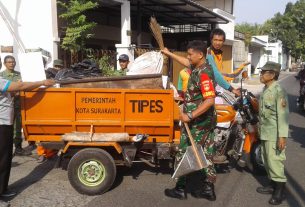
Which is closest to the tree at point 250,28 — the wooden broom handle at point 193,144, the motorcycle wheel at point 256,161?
the motorcycle wheel at point 256,161

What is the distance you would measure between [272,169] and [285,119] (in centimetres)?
64

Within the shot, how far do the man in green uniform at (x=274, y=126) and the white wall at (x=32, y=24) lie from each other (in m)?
5.66

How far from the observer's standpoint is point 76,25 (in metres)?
8.73

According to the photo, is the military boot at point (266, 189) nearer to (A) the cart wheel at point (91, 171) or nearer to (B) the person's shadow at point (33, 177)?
(A) the cart wheel at point (91, 171)

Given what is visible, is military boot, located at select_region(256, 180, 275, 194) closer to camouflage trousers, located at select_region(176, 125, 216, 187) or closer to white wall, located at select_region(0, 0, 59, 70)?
camouflage trousers, located at select_region(176, 125, 216, 187)

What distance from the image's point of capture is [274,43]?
5575 centimetres

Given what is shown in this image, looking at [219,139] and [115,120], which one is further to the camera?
[219,139]

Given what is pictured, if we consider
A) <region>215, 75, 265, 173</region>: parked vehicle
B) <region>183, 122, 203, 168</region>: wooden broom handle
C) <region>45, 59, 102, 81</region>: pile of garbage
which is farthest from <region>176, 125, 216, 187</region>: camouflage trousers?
<region>45, 59, 102, 81</region>: pile of garbage

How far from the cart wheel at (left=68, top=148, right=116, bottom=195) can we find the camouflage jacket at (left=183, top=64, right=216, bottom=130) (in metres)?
1.21

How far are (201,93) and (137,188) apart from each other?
1.66 metres

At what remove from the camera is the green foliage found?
27.7 feet

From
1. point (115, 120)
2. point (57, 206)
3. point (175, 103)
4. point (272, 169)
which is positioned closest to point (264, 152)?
point (272, 169)

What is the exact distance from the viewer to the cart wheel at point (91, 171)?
4.47m

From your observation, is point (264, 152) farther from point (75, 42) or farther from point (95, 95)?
point (75, 42)
